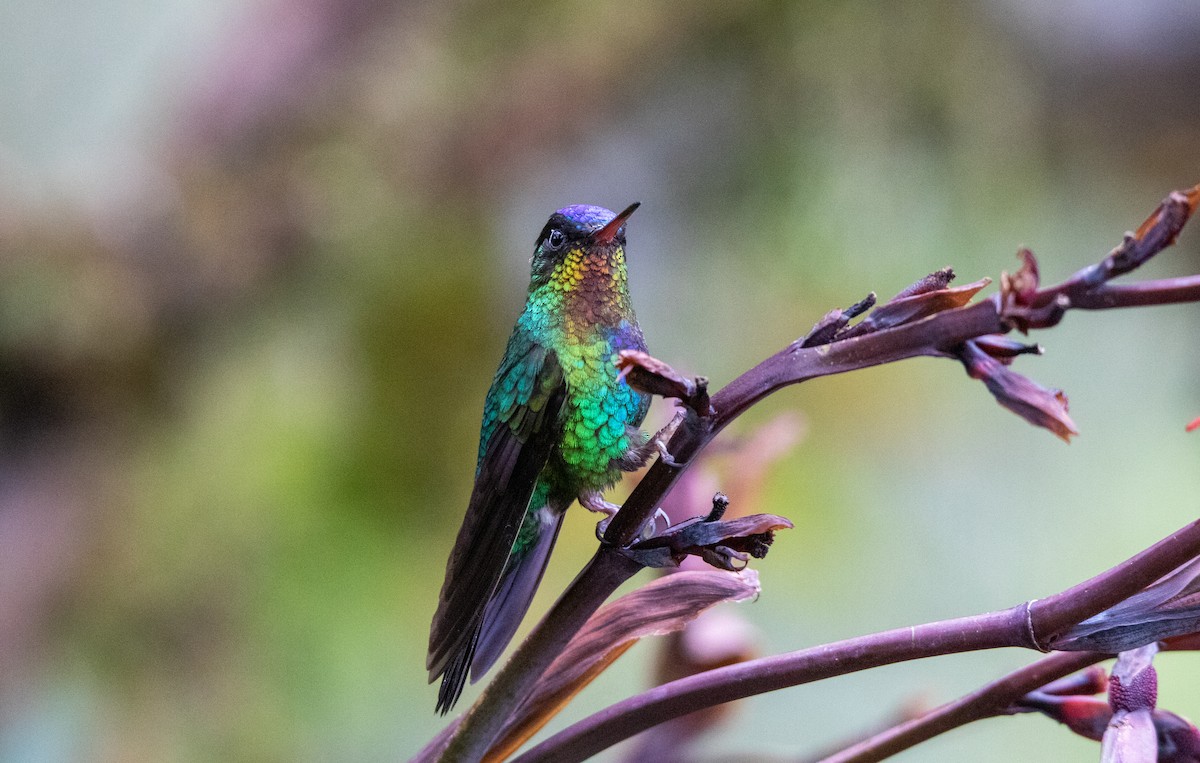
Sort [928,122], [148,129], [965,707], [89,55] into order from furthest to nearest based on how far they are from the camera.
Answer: [89,55] < [148,129] < [928,122] < [965,707]

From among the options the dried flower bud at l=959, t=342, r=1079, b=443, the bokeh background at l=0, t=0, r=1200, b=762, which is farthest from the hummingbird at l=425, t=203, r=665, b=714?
the bokeh background at l=0, t=0, r=1200, b=762

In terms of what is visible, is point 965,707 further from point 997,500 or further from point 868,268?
point 997,500

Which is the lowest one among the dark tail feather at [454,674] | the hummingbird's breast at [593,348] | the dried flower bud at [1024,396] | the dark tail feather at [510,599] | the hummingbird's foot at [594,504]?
the dark tail feather at [454,674]

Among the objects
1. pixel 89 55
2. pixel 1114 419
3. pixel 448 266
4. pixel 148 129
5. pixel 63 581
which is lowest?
pixel 1114 419

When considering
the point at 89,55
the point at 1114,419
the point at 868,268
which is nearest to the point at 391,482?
the point at 868,268

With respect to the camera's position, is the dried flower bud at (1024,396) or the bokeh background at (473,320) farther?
the bokeh background at (473,320)

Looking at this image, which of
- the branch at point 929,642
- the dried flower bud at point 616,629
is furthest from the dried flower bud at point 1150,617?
the dried flower bud at point 616,629

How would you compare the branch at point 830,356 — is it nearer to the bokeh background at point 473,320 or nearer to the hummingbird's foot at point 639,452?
the hummingbird's foot at point 639,452
